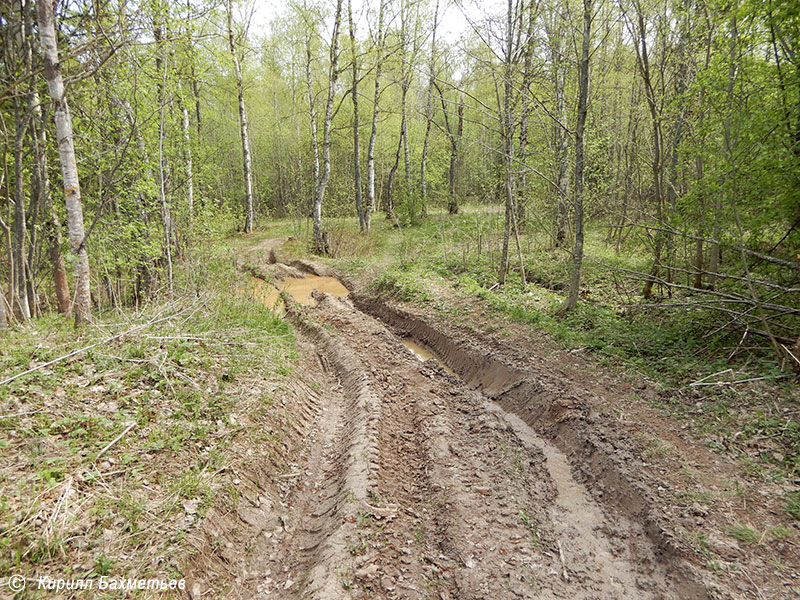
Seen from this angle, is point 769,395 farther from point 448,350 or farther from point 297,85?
point 297,85

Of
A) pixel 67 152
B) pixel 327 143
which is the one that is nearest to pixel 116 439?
pixel 67 152

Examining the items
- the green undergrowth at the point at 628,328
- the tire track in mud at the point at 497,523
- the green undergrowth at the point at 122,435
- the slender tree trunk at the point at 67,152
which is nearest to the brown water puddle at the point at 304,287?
the green undergrowth at the point at 628,328

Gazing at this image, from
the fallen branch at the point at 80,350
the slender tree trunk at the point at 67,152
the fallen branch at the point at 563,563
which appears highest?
the slender tree trunk at the point at 67,152

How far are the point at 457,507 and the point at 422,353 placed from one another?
4.52 metres

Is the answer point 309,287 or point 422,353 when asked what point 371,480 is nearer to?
point 422,353

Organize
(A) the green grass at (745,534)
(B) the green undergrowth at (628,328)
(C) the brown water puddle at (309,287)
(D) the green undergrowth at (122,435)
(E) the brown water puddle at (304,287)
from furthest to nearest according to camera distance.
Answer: (C) the brown water puddle at (309,287), (E) the brown water puddle at (304,287), (B) the green undergrowth at (628,328), (A) the green grass at (745,534), (D) the green undergrowth at (122,435)

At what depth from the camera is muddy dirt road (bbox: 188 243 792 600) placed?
3.13m

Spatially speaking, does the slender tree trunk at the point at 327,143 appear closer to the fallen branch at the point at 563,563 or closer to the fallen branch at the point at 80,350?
the fallen branch at the point at 80,350

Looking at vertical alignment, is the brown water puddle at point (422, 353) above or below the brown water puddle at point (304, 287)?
below

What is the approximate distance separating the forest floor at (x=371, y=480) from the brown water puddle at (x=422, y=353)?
1.03m

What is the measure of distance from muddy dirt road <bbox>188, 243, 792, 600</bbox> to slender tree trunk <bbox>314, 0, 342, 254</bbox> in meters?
11.1

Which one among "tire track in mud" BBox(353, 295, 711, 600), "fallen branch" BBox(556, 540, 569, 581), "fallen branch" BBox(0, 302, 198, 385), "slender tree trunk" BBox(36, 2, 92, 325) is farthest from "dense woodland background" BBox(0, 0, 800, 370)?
"fallen branch" BBox(556, 540, 569, 581)

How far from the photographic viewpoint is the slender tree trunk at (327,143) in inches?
586

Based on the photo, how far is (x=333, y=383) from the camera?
6.76 metres
